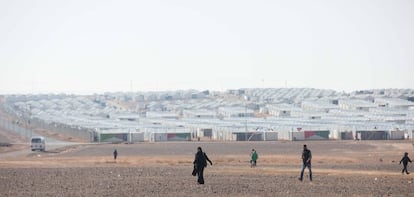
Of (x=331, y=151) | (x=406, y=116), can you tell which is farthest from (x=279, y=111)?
(x=331, y=151)

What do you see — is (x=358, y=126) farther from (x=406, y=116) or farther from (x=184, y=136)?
(x=406, y=116)

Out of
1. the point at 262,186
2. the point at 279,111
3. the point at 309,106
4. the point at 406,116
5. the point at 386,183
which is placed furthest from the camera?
the point at 309,106

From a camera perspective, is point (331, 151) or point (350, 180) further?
→ point (331, 151)

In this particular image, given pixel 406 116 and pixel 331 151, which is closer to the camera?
pixel 331 151

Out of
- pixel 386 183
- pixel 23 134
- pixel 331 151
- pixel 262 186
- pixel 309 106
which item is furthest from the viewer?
pixel 309 106

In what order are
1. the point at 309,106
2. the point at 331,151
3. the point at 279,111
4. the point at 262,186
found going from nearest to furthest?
the point at 262,186 → the point at 331,151 → the point at 279,111 → the point at 309,106

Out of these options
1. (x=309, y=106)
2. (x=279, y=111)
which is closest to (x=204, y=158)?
(x=279, y=111)

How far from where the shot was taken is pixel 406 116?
119 meters

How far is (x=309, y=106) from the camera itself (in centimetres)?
16588

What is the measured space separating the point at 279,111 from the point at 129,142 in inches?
2601

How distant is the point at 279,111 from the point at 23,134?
57.4 meters

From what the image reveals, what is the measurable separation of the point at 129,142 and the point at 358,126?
2531 cm

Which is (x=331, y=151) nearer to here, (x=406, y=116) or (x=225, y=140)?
(x=225, y=140)

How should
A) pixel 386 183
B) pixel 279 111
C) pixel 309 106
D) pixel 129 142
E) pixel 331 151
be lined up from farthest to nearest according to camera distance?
pixel 309 106, pixel 279 111, pixel 129 142, pixel 331 151, pixel 386 183
